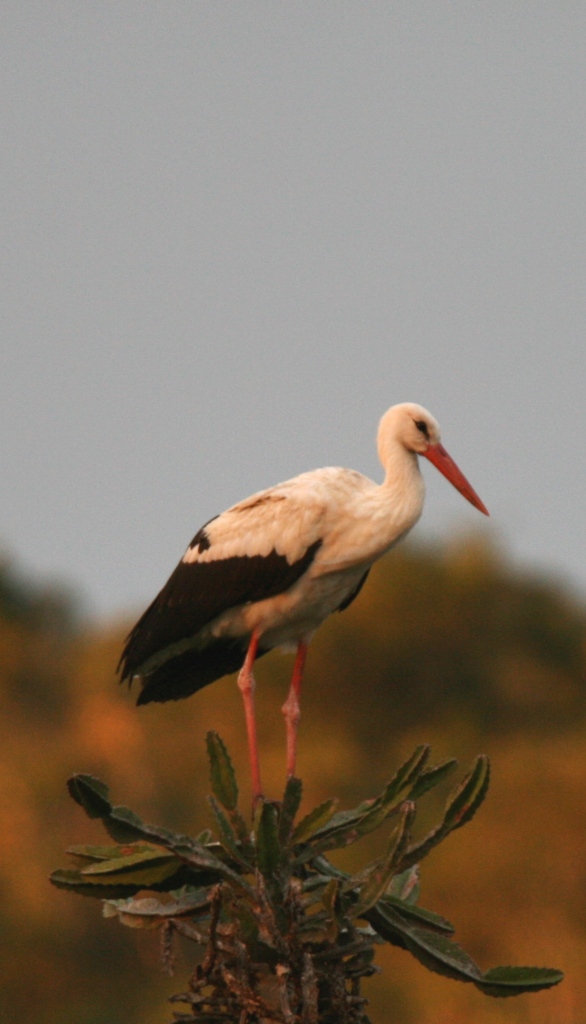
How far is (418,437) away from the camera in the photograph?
771 cm

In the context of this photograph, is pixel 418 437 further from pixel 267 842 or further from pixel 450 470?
pixel 267 842

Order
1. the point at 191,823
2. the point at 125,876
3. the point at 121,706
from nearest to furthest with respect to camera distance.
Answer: the point at 125,876 → the point at 191,823 → the point at 121,706

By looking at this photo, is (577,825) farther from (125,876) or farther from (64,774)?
(125,876)

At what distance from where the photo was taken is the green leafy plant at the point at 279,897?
497cm

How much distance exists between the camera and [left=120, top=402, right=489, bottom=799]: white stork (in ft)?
24.6

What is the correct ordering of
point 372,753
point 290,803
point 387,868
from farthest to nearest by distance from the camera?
point 372,753 < point 290,803 < point 387,868

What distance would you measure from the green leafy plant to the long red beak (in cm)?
247

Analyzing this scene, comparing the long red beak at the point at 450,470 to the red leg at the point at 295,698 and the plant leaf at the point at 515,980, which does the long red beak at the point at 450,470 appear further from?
the plant leaf at the point at 515,980

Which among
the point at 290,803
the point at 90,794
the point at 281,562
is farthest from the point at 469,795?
the point at 281,562

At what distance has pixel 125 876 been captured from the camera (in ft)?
16.8

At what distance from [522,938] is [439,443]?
62.0 ft

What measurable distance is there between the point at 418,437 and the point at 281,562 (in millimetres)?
722

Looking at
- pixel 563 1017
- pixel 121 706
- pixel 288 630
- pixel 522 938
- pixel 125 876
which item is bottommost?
pixel 522 938

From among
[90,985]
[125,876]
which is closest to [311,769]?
[90,985]
